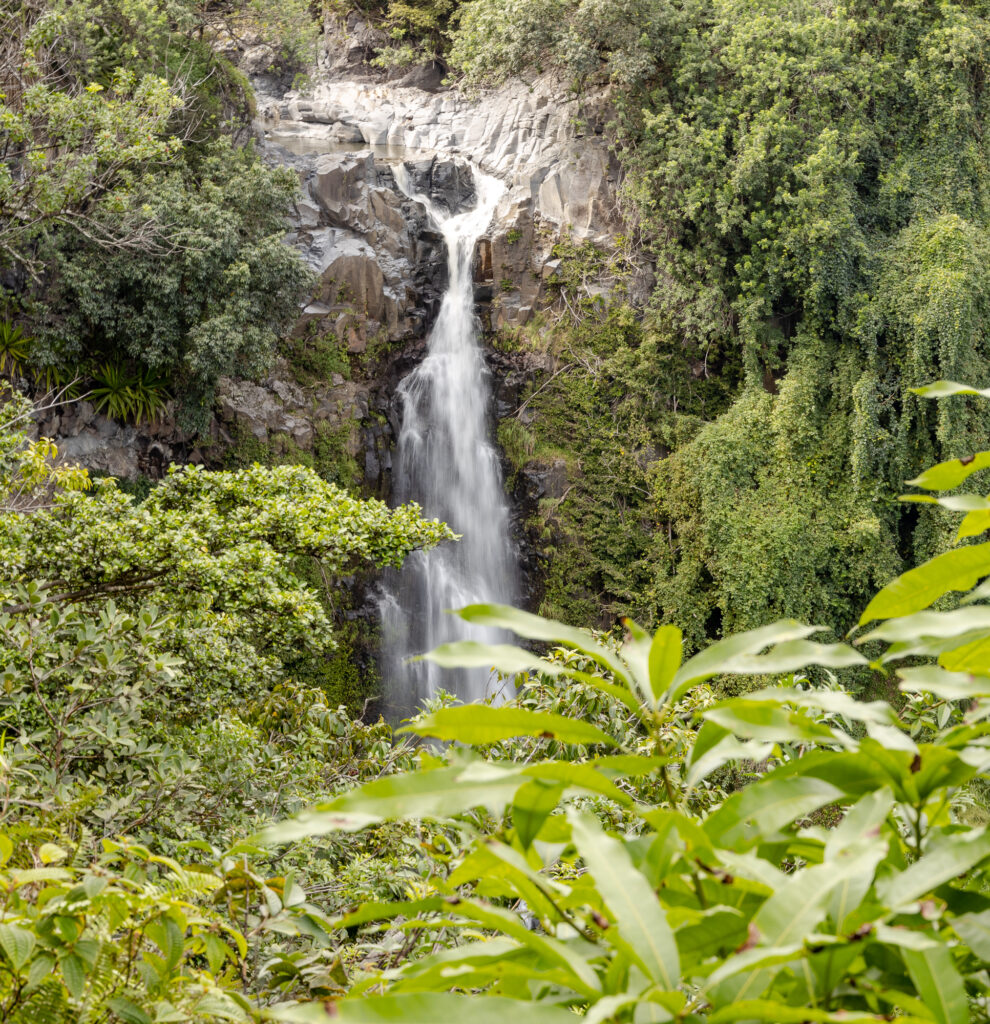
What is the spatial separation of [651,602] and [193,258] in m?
6.67

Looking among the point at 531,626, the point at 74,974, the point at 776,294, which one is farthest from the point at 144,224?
the point at 531,626

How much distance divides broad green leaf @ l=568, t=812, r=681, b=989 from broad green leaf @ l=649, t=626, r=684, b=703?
0.14 m

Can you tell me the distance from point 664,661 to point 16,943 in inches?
24.7

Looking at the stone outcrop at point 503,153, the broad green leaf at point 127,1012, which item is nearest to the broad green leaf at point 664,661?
the broad green leaf at point 127,1012

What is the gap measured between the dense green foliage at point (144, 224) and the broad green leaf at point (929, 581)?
24.2ft

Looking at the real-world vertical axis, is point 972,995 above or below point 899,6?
below

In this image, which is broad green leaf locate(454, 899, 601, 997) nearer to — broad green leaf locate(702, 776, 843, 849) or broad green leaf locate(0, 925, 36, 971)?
broad green leaf locate(702, 776, 843, 849)

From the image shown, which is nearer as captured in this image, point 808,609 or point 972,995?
point 972,995

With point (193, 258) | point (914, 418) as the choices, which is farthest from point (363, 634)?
point (914, 418)

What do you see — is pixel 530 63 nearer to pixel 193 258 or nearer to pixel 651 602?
pixel 193 258

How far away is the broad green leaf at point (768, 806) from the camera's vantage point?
22.4 inches

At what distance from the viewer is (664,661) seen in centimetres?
66

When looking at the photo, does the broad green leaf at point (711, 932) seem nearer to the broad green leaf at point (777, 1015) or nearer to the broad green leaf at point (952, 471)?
the broad green leaf at point (777, 1015)

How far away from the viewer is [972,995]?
0.62 m
